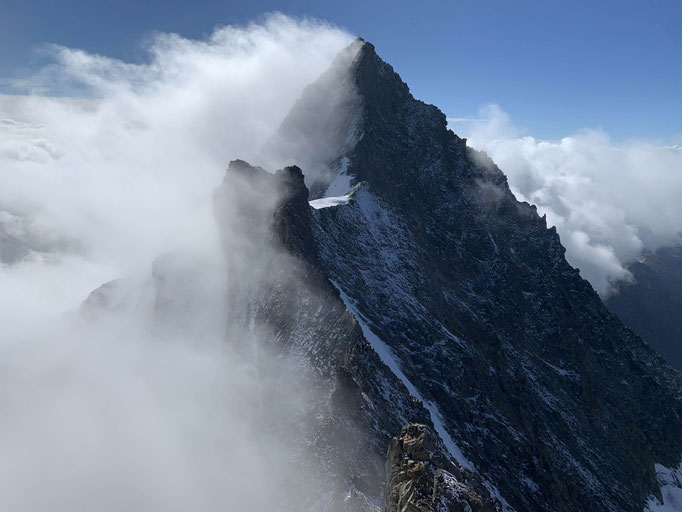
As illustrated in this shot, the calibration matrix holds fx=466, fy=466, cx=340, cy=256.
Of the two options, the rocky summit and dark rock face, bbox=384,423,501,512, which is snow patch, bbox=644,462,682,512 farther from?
dark rock face, bbox=384,423,501,512

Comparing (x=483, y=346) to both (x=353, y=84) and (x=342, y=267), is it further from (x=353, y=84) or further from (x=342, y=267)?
(x=353, y=84)

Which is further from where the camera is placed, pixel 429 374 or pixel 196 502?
pixel 429 374

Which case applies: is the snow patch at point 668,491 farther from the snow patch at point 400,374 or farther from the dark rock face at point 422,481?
the dark rock face at point 422,481

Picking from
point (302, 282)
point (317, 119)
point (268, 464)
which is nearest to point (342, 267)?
point (302, 282)

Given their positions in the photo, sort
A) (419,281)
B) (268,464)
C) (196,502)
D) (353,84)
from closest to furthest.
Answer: (268,464) < (196,502) < (419,281) < (353,84)

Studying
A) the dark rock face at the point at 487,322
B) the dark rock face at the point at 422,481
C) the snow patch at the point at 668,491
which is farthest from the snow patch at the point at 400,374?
the snow patch at the point at 668,491

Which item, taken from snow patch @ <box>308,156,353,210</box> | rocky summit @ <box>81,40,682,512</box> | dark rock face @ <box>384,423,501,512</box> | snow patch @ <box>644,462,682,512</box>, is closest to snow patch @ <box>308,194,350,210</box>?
snow patch @ <box>308,156,353,210</box>
